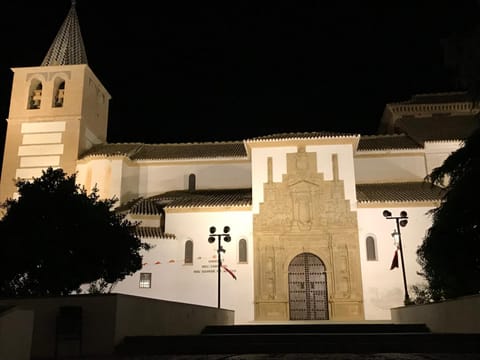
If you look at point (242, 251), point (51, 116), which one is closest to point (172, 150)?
point (51, 116)

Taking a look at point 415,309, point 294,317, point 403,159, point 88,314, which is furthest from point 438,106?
point 88,314

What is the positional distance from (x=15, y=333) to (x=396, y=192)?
21.0 metres

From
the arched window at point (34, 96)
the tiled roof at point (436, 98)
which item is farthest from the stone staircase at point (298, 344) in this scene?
the tiled roof at point (436, 98)

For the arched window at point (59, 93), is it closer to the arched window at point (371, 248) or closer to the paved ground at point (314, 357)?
the arched window at point (371, 248)

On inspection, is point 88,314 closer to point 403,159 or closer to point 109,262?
point 109,262

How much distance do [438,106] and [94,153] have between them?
22.8 meters

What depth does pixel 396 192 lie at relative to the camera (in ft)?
81.8

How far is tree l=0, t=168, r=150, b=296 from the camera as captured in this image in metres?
14.4

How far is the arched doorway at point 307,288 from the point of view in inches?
870

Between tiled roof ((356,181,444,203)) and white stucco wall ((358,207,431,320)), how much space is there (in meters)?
0.51

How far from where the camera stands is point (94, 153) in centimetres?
2953

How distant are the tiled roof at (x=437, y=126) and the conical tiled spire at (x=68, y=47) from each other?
21.8m

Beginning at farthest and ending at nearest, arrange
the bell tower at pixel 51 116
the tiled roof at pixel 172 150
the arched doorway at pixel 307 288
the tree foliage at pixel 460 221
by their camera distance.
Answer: the bell tower at pixel 51 116 → the tiled roof at pixel 172 150 → the arched doorway at pixel 307 288 → the tree foliage at pixel 460 221

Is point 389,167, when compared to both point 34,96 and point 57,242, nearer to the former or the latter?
point 57,242
